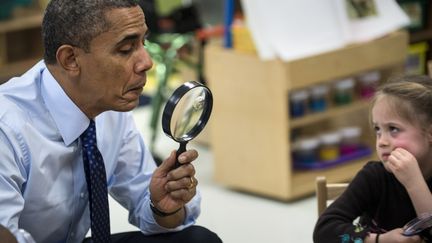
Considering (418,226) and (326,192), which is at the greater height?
(418,226)

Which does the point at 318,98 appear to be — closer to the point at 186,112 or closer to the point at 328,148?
the point at 328,148

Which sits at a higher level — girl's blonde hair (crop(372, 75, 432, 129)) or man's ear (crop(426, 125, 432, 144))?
girl's blonde hair (crop(372, 75, 432, 129))

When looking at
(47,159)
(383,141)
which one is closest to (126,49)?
(47,159)

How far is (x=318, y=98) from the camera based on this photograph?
3758 mm

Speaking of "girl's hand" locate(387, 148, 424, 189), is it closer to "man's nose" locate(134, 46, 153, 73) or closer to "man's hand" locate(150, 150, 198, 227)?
"man's hand" locate(150, 150, 198, 227)

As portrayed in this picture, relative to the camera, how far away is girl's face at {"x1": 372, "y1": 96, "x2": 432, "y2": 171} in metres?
2.11

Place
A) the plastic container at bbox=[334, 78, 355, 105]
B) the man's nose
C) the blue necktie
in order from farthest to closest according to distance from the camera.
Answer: the plastic container at bbox=[334, 78, 355, 105] → the blue necktie → the man's nose

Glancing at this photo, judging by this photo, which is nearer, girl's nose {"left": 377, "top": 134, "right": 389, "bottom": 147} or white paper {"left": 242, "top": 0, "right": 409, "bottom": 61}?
girl's nose {"left": 377, "top": 134, "right": 389, "bottom": 147}

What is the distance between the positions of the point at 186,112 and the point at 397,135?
1.68 ft

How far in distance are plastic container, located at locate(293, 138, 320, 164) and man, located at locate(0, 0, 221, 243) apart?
60.2 inches

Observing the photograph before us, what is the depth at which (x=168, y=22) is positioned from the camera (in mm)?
4449

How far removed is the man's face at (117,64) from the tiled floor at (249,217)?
142cm

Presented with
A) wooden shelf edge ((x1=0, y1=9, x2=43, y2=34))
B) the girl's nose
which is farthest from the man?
wooden shelf edge ((x1=0, y1=9, x2=43, y2=34))

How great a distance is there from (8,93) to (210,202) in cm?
186
